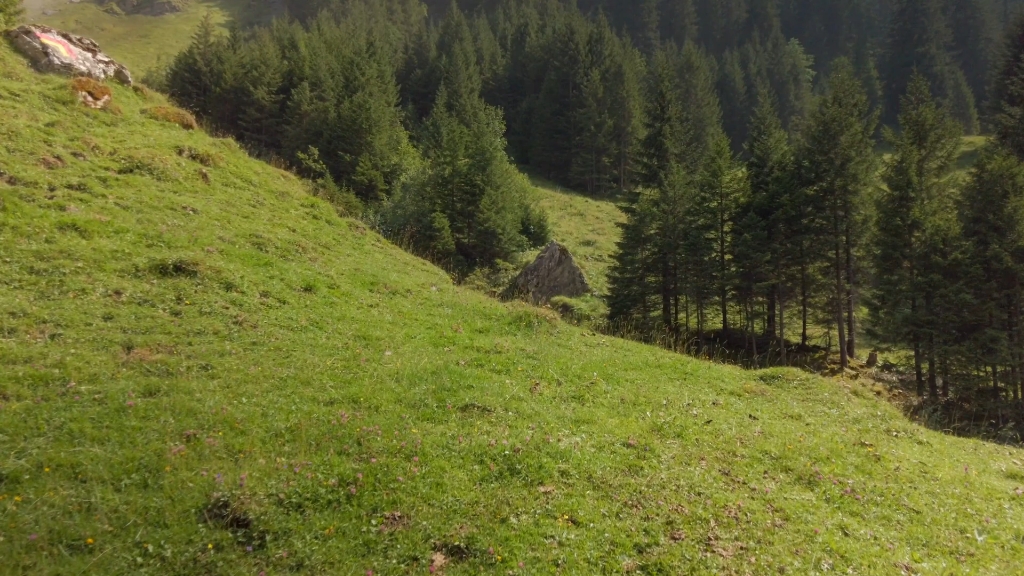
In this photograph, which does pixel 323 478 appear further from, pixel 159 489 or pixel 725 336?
pixel 725 336

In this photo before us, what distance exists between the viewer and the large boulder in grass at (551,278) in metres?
27.1

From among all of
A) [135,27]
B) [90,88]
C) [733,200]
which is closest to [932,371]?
[733,200]

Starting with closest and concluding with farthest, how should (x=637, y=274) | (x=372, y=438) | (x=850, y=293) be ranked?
1. (x=372, y=438)
2. (x=637, y=274)
3. (x=850, y=293)

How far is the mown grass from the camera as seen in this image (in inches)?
3487

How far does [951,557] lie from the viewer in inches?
340

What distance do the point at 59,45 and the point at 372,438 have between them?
27194mm

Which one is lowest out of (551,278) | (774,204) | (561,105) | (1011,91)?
(551,278)

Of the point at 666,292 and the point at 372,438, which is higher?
the point at 666,292

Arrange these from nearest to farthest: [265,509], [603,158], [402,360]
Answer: [265,509] → [402,360] → [603,158]

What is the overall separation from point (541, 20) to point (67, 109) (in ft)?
263

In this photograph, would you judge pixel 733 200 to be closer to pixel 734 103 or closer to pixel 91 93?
pixel 91 93

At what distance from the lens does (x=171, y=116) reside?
24594 mm

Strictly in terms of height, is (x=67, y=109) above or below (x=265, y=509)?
above

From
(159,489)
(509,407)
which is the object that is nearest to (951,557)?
(509,407)
